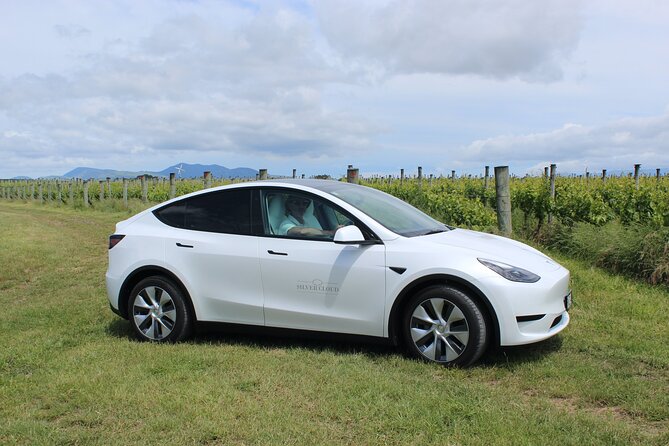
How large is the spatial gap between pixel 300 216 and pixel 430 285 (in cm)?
142

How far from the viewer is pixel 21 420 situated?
4.01 m

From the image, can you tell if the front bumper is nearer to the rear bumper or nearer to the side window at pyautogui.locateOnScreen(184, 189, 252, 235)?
the side window at pyautogui.locateOnScreen(184, 189, 252, 235)

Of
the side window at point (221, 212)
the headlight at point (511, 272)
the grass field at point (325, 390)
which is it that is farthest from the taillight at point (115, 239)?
the headlight at point (511, 272)

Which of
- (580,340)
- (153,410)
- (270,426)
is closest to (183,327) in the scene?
(153,410)

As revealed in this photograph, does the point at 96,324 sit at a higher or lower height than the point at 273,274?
lower

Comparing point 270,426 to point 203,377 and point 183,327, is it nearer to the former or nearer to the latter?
point 203,377

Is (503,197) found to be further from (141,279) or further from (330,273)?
(141,279)

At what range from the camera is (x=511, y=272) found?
482 cm

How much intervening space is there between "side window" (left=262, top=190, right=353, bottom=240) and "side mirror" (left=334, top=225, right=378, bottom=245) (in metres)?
0.25

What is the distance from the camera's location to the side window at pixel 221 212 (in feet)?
18.9

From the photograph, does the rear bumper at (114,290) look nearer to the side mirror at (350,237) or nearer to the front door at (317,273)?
the front door at (317,273)

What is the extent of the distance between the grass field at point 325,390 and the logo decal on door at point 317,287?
1.84 ft

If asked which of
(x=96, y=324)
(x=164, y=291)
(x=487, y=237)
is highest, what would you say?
(x=487, y=237)

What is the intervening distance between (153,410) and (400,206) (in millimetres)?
3147
